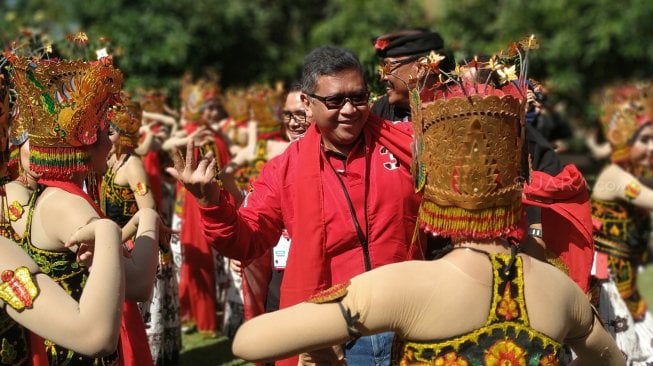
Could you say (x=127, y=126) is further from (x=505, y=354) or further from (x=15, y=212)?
(x=505, y=354)

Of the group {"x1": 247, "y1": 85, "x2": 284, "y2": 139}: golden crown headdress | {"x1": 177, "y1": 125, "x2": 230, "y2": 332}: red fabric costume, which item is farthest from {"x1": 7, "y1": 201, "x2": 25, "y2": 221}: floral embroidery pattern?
{"x1": 247, "y1": 85, "x2": 284, "y2": 139}: golden crown headdress

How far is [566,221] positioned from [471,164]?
194cm

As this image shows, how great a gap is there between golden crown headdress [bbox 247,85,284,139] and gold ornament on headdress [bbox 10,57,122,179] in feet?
18.3

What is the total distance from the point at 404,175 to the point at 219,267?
5.19m

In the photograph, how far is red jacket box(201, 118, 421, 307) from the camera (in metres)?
3.84

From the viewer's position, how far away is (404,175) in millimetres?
3924

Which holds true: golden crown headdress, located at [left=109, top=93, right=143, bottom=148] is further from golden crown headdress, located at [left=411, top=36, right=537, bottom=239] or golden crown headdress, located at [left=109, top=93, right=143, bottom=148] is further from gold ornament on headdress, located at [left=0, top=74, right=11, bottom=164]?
golden crown headdress, located at [left=411, top=36, right=537, bottom=239]

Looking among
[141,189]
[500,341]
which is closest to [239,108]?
[141,189]

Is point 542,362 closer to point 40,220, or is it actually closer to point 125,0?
point 40,220

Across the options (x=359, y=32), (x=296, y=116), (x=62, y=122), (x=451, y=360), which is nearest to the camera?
(x=451, y=360)

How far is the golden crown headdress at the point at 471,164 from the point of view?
9.33 feet

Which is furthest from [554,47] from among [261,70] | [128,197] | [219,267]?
[128,197]

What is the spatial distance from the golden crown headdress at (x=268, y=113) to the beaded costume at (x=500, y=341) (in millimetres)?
6784

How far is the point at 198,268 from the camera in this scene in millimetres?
8672
